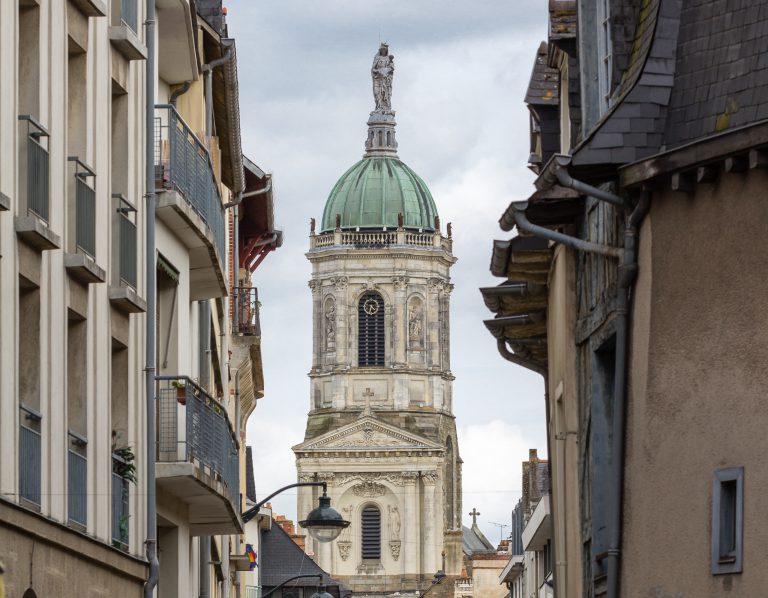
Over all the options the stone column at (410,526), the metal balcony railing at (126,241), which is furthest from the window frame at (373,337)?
the metal balcony railing at (126,241)

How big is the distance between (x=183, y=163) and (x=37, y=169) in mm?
5109

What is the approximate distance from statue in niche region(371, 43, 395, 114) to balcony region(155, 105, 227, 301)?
12428 cm

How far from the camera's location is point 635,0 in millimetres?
16875

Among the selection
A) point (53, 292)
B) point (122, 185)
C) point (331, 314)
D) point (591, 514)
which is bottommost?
point (591, 514)

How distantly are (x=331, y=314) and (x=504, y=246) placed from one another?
124 metres

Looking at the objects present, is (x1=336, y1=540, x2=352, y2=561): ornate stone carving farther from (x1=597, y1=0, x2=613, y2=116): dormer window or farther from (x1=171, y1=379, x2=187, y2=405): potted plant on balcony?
(x1=597, y1=0, x2=613, y2=116): dormer window

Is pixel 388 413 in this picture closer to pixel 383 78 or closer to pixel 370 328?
pixel 370 328

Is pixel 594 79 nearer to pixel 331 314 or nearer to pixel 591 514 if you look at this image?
pixel 591 514

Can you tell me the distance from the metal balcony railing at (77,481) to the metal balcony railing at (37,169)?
1847 mm

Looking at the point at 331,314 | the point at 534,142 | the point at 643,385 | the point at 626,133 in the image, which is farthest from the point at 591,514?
the point at 331,314

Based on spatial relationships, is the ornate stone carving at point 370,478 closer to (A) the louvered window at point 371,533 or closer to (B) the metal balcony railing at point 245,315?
(A) the louvered window at point 371,533

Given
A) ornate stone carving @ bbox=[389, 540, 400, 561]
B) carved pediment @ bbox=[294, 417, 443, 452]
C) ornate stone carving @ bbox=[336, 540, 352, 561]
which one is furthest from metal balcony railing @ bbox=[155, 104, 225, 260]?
ornate stone carving @ bbox=[336, 540, 352, 561]

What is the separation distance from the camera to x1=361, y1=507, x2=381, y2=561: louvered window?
5487 inches

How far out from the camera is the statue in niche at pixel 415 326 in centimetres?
14362
